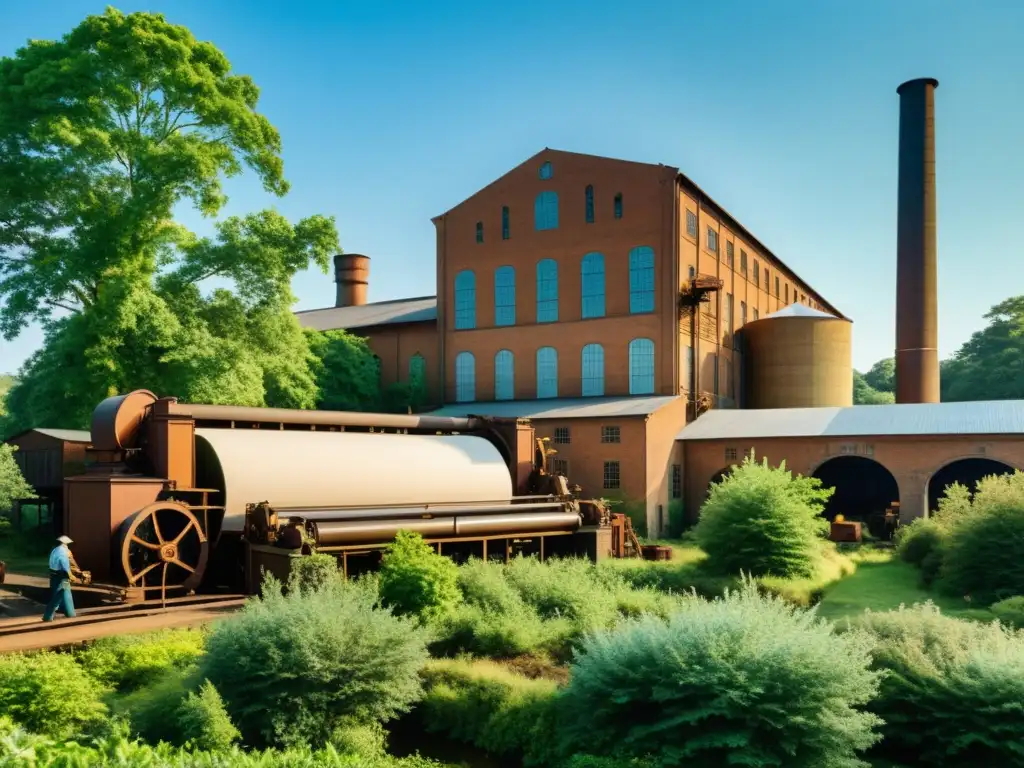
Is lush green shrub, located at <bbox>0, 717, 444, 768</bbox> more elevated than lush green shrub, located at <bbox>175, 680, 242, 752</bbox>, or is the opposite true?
lush green shrub, located at <bbox>0, 717, 444, 768</bbox>

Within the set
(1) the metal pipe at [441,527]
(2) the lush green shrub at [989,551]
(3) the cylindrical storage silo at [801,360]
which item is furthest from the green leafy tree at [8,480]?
(3) the cylindrical storage silo at [801,360]

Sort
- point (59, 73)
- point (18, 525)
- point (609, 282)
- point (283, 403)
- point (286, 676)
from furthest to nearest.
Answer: point (609, 282) < point (283, 403) < point (18, 525) < point (59, 73) < point (286, 676)

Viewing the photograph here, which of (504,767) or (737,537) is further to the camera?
(737,537)

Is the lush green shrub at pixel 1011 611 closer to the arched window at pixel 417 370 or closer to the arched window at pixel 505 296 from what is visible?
the arched window at pixel 505 296

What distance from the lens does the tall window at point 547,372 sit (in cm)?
3525

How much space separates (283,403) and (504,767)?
21607mm

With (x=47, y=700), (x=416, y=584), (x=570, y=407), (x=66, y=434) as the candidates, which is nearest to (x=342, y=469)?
(x=416, y=584)

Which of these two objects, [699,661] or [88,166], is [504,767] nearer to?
[699,661]

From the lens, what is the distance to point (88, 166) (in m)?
24.1

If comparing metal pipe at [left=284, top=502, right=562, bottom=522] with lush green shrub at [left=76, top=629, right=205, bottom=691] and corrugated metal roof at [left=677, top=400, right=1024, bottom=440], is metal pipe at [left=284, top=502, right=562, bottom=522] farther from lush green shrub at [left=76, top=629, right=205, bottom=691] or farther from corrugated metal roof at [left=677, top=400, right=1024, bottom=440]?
corrugated metal roof at [left=677, top=400, right=1024, bottom=440]

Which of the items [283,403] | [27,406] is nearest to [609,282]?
[283,403]

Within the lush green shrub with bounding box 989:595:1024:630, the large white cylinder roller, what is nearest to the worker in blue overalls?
the large white cylinder roller

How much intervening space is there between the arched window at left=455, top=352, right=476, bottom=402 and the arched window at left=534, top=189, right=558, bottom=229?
663cm

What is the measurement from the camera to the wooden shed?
22703 millimetres
